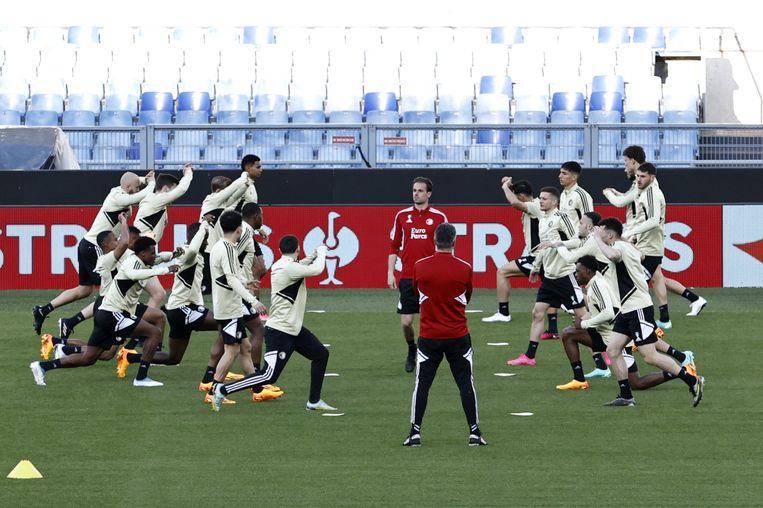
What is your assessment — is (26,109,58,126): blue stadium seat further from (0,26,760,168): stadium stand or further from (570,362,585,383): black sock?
(570,362,585,383): black sock

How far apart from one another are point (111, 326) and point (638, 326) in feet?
16.4

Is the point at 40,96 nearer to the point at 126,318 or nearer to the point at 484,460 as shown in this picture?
the point at 126,318

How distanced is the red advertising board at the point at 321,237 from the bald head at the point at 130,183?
5.44 meters

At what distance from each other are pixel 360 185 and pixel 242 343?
31.7 ft

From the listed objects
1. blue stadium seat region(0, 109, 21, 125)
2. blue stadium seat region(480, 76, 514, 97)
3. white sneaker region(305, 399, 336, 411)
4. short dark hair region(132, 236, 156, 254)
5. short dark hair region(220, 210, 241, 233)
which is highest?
blue stadium seat region(480, 76, 514, 97)

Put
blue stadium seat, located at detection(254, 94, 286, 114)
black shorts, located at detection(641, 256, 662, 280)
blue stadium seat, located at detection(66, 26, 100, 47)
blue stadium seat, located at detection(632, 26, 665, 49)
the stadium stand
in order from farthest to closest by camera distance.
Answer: blue stadium seat, located at detection(66, 26, 100, 47) → blue stadium seat, located at detection(632, 26, 665, 49) → blue stadium seat, located at detection(254, 94, 286, 114) → the stadium stand → black shorts, located at detection(641, 256, 662, 280)

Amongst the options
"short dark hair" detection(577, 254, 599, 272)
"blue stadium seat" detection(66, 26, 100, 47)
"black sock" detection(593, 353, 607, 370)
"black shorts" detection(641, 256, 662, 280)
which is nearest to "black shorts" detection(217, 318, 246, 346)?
"short dark hair" detection(577, 254, 599, 272)

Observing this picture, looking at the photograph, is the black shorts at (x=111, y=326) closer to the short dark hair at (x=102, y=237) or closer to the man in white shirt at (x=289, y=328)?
the man in white shirt at (x=289, y=328)

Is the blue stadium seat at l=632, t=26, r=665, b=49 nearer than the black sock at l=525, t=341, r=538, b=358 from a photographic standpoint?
No

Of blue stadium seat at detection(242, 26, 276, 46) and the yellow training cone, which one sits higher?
blue stadium seat at detection(242, 26, 276, 46)

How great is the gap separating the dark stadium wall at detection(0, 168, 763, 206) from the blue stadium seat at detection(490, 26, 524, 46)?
1013 cm

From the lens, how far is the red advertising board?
22203 mm

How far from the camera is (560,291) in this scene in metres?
14.8

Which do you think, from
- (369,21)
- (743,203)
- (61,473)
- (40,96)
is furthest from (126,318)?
(369,21)
